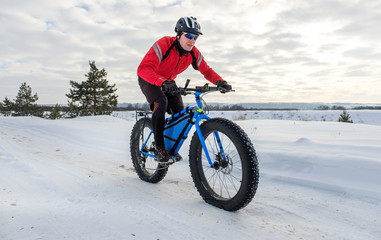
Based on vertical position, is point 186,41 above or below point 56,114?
above

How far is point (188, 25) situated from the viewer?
133 inches

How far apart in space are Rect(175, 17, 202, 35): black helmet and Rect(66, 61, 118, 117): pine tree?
29.9 metres

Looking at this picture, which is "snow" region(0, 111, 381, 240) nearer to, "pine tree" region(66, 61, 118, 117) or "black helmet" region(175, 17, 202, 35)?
"black helmet" region(175, 17, 202, 35)

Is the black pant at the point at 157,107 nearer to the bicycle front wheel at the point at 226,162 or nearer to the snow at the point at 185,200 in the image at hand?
the bicycle front wheel at the point at 226,162

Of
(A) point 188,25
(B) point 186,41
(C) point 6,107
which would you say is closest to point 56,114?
(C) point 6,107

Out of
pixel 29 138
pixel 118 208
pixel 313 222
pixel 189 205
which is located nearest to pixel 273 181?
pixel 313 222

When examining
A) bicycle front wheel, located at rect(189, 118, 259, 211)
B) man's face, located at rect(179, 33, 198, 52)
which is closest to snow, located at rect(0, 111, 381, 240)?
bicycle front wheel, located at rect(189, 118, 259, 211)

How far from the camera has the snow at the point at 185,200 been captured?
2.19m

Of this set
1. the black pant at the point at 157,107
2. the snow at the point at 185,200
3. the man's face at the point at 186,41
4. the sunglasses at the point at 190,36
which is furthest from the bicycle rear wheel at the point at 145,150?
the sunglasses at the point at 190,36

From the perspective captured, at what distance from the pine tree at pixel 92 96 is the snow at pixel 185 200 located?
27.5 meters

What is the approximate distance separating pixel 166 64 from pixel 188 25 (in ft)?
2.23

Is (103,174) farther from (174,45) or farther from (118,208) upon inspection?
(174,45)

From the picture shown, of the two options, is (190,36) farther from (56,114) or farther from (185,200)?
(56,114)

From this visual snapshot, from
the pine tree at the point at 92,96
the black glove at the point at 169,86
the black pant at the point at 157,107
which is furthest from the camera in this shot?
the pine tree at the point at 92,96
